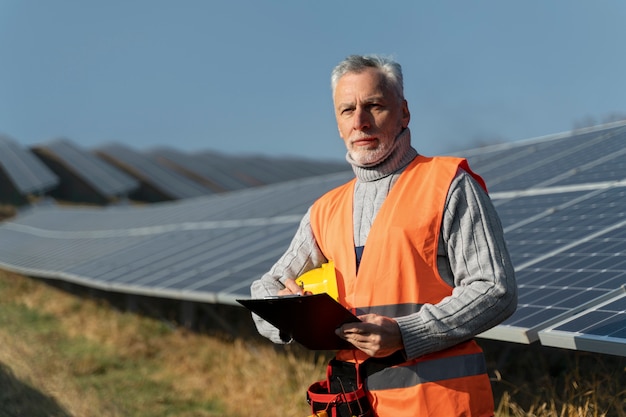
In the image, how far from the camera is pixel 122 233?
57.8ft

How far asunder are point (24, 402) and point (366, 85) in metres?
5.58

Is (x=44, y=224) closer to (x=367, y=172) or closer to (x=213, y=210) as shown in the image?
(x=213, y=210)

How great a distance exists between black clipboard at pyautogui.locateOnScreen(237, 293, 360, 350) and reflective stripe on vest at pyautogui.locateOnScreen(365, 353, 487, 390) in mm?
181

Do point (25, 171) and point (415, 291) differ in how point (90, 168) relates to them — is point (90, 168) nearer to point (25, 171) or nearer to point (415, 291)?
point (25, 171)

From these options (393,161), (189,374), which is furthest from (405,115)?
(189,374)

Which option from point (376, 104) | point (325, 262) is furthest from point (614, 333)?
point (376, 104)

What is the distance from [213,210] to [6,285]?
443cm

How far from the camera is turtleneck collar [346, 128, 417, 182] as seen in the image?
2757 mm

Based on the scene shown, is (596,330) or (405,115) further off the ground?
(405,115)

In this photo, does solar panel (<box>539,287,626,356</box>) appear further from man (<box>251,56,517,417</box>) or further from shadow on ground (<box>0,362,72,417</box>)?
shadow on ground (<box>0,362,72,417</box>)

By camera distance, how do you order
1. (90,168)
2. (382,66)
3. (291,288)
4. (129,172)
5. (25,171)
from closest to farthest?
1. (382,66)
2. (291,288)
3. (25,171)
4. (90,168)
5. (129,172)

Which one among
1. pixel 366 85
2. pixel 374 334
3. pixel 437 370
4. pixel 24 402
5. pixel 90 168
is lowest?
pixel 24 402

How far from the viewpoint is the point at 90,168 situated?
1451 inches

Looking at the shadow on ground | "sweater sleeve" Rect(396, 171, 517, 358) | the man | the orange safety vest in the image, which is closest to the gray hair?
the man
